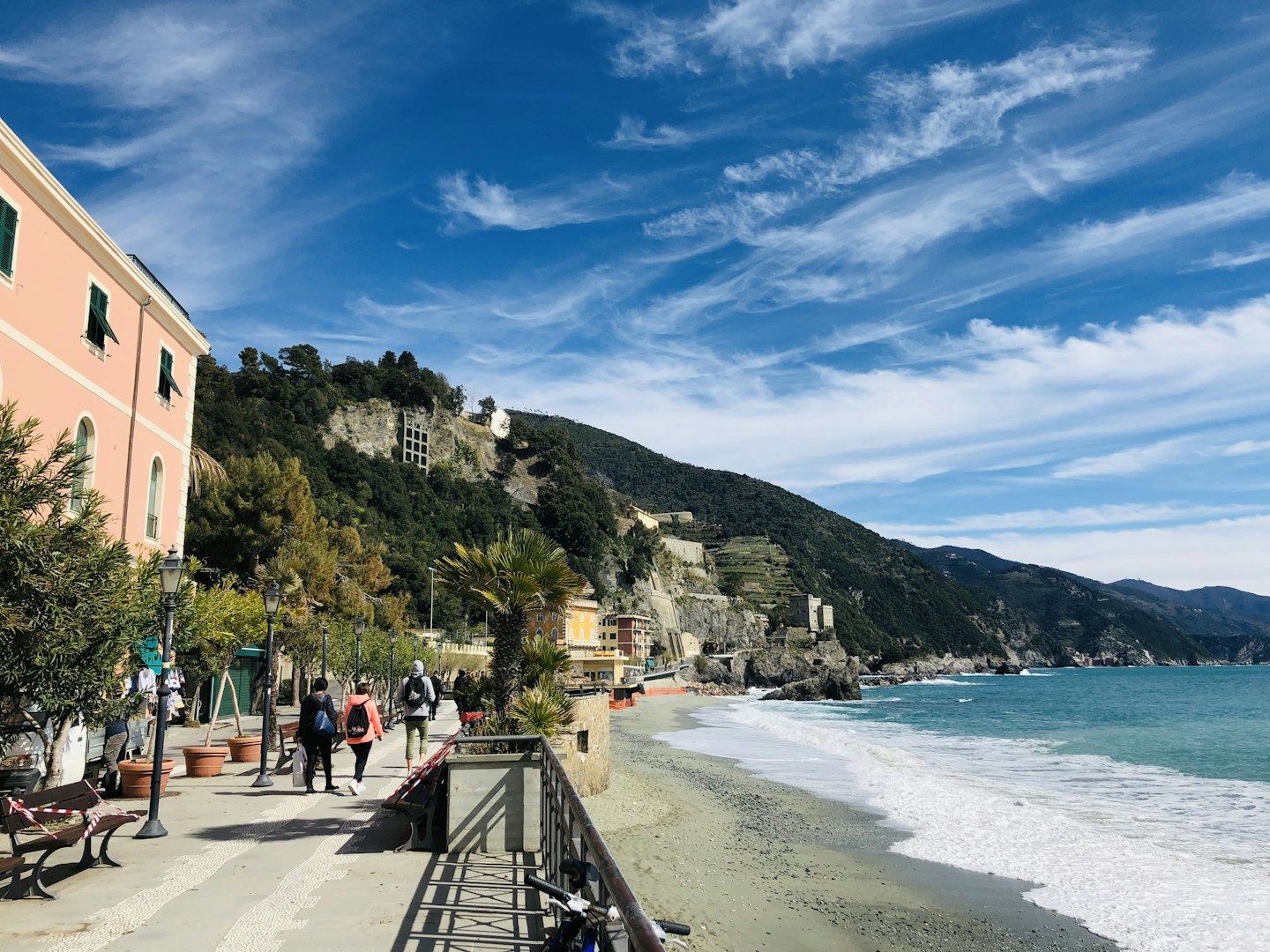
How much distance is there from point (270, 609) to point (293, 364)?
89.2 meters

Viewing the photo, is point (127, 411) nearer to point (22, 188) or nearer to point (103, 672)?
point (22, 188)

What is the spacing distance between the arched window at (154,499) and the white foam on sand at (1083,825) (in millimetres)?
15434

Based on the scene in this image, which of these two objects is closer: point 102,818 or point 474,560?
point 102,818

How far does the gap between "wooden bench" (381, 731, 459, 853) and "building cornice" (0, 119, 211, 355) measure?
34.8 ft

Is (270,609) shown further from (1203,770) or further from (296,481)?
(1203,770)

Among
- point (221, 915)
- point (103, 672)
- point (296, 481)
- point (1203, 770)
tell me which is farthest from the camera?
point (296, 481)

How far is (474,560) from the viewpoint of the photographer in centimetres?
1283

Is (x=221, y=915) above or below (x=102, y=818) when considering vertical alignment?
below

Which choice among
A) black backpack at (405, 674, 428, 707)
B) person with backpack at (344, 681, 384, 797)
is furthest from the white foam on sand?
person with backpack at (344, 681, 384, 797)

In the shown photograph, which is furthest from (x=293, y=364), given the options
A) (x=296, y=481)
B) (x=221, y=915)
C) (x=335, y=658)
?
(x=221, y=915)

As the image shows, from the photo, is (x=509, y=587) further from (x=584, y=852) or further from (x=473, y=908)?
(x=584, y=852)

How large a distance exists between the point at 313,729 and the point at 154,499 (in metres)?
9.90

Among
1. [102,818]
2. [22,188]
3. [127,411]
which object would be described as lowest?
[102,818]

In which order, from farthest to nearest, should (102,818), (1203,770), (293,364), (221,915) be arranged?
(293,364)
(1203,770)
(102,818)
(221,915)
